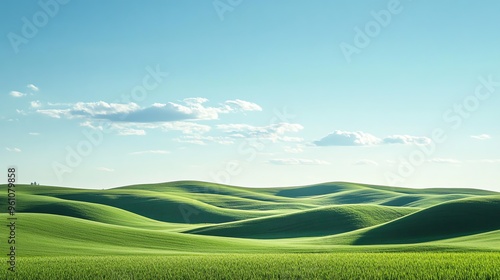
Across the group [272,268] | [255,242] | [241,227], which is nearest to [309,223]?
[241,227]

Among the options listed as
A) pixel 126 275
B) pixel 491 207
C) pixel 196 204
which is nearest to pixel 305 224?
pixel 491 207

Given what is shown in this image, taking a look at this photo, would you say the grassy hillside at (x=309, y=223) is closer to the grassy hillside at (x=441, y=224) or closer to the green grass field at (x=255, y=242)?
the green grass field at (x=255, y=242)

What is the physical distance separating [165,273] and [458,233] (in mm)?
36053

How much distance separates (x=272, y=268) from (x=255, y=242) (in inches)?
1087

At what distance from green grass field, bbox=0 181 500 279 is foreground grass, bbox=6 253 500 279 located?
0.05 m

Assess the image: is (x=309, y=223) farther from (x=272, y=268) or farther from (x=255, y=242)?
(x=272, y=268)

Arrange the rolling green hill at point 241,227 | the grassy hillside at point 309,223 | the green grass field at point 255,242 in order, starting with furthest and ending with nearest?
1. the grassy hillside at point 309,223
2. the rolling green hill at point 241,227
3. the green grass field at point 255,242

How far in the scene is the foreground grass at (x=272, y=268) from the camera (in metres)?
21.2

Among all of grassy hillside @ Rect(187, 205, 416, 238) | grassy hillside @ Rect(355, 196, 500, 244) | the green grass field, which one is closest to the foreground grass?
the green grass field

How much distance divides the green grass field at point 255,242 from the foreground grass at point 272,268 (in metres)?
0.05

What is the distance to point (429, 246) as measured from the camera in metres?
38.3

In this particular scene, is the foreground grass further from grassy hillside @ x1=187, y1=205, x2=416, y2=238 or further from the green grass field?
grassy hillside @ x1=187, y1=205, x2=416, y2=238

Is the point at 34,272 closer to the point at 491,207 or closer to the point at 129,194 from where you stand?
the point at 491,207

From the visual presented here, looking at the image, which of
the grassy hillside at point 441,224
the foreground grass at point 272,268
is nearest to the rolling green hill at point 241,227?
the grassy hillside at point 441,224
